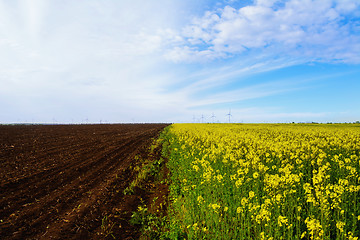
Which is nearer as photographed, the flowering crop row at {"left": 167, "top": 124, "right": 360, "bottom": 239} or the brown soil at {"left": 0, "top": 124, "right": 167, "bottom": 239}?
the flowering crop row at {"left": 167, "top": 124, "right": 360, "bottom": 239}

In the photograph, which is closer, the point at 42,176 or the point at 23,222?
the point at 23,222

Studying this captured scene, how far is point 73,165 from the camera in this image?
13.7 meters

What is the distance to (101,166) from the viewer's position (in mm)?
13570

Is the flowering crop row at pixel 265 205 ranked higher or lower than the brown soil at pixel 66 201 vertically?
higher

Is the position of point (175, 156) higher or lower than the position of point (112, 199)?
higher

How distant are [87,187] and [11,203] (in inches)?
112

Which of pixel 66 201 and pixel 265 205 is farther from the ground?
pixel 265 205

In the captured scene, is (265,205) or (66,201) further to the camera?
(66,201)

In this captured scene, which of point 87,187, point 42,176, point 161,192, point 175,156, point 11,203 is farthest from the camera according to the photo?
point 175,156

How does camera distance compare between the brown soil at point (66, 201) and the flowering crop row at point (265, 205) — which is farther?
the brown soil at point (66, 201)

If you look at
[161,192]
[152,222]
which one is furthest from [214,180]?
[161,192]

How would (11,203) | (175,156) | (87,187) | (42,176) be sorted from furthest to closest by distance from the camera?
(175,156) → (42,176) → (87,187) → (11,203)

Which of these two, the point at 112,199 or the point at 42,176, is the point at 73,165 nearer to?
the point at 42,176

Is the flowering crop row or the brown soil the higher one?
the flowering crop row
